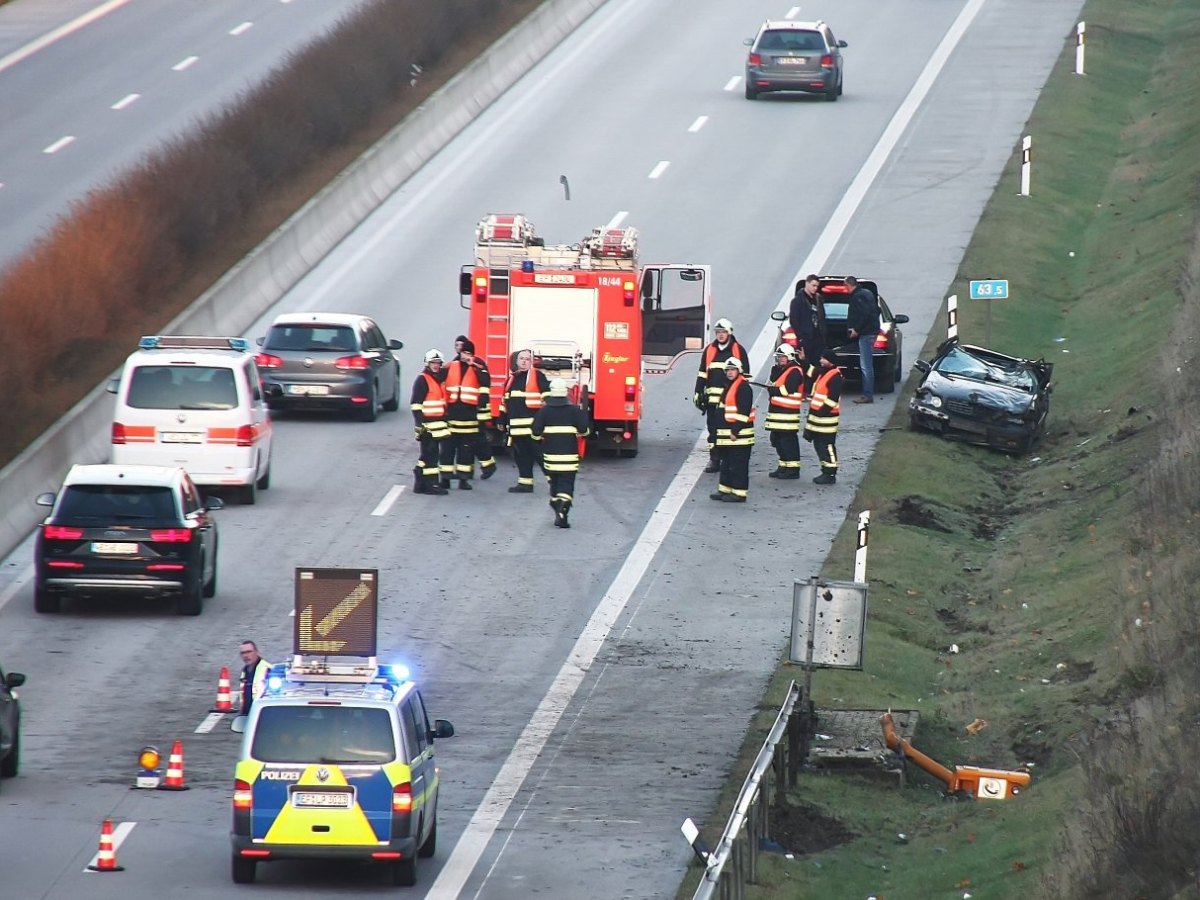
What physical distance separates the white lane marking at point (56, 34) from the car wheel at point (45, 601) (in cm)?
3222

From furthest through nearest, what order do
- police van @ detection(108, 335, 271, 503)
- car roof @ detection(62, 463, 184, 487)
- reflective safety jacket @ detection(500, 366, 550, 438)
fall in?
reflective safety jacket @ detection(500, 366, 550, 438) < police van @ detection(108, 335, 271, 503) < car roof @ detection(62, 463, 184, 487)

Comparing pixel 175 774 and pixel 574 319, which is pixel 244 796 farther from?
pixel 574 319

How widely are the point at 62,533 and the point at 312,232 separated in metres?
19.4

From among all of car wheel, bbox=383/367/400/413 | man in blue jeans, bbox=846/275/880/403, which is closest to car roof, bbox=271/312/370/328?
car wheel, bbox=383/367/400/413

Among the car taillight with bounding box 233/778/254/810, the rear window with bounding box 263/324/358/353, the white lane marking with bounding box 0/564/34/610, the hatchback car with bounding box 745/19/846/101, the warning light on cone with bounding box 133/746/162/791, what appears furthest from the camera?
the hatchback car with bounding box 745/19/846/101

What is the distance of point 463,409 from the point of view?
29438 millimetres

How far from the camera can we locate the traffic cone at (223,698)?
2144 cm

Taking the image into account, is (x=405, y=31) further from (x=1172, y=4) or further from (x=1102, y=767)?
(x=1102, y=767)

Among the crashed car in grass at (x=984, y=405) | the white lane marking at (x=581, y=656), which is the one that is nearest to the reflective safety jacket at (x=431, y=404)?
the white lane marking at (x=581, y=656)

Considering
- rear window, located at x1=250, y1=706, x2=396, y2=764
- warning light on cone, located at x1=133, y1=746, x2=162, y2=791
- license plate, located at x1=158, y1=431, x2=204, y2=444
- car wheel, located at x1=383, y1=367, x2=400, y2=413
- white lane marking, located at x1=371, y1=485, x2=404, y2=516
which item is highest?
rear window, located at x1=250, y1=706, x2=396, y2=764

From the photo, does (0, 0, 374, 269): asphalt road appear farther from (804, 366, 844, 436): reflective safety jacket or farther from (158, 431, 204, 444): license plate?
(804, 366, 844, 436): reflective safety jacket

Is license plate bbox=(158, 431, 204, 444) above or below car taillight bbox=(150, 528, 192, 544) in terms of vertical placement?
below

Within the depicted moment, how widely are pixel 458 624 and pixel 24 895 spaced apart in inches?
321

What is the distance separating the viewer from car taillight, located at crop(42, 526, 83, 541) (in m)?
23.7
